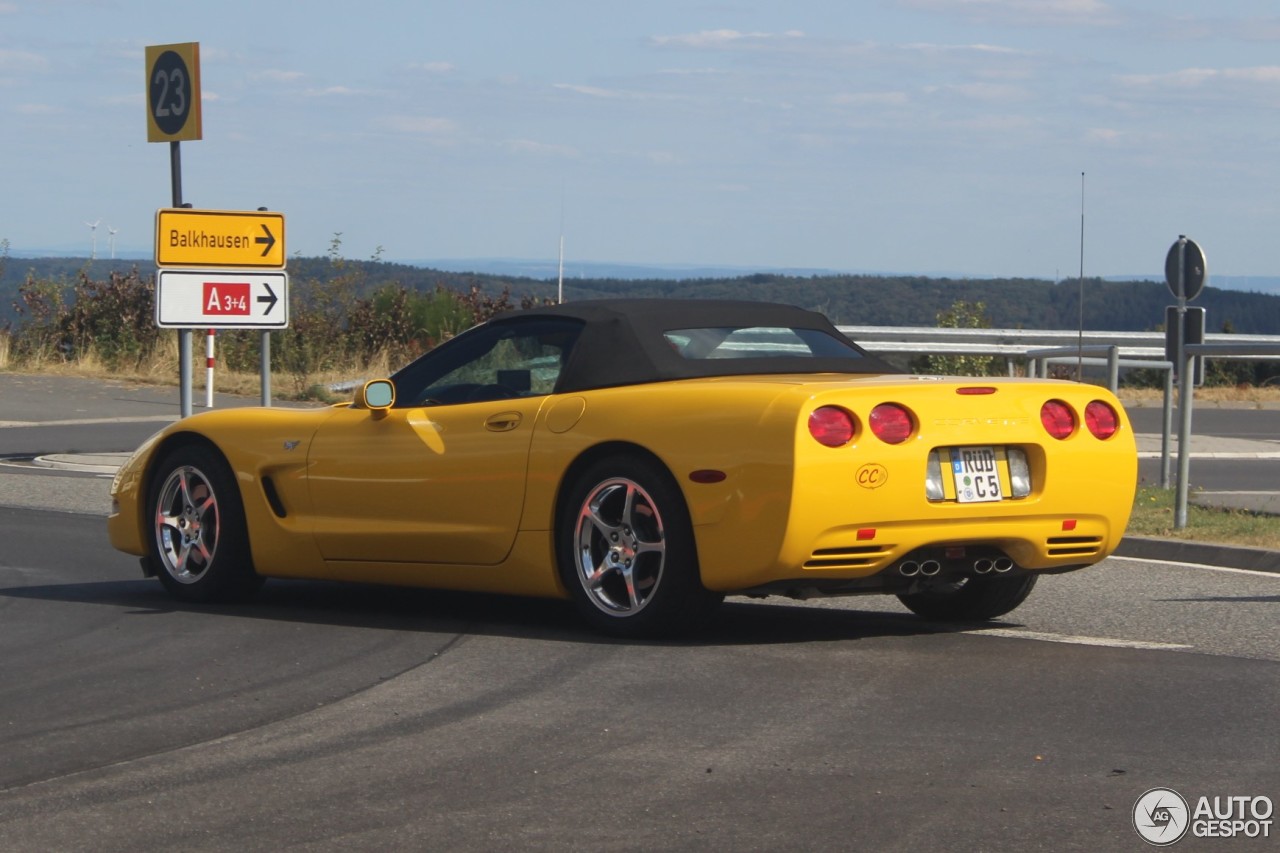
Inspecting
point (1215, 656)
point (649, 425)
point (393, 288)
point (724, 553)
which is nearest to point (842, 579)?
point (724, 553)

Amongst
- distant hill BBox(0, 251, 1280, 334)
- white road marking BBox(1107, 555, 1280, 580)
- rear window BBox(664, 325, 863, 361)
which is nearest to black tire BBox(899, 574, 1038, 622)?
rear window BBox(664, 325, 863, 361)

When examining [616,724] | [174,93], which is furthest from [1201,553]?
[174,93]

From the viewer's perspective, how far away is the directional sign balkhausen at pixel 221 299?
1658 centimetres

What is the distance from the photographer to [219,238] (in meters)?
16.9

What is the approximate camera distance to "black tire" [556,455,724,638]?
7.29m

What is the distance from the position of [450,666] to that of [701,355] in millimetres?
1732

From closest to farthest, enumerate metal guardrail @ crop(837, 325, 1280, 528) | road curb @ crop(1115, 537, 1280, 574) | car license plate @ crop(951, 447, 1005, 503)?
car license plate @ crop(951, 447, 1005, 503) → road curb @ crop(1115, 537, 1280, 574) → metal guardrail @ crop(837, 325, 1280, 528)

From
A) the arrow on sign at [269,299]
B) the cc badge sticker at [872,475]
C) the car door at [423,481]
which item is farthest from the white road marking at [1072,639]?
the arrow on sign at [269,299]

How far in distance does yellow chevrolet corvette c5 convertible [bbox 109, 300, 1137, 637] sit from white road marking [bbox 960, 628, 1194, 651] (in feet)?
0.77

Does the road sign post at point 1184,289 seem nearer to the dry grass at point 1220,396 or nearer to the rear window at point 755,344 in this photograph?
the rear window at point 755,344

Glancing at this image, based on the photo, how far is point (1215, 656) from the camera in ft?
23.8

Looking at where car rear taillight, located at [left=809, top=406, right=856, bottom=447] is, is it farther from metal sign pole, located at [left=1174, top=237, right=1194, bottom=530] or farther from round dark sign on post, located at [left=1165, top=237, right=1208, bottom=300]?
round dark sign on post, located at [left=1165, top=237, right=1208, bottom=300]

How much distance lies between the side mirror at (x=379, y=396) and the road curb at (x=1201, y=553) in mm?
4318

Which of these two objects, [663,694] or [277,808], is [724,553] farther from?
[277,808]
